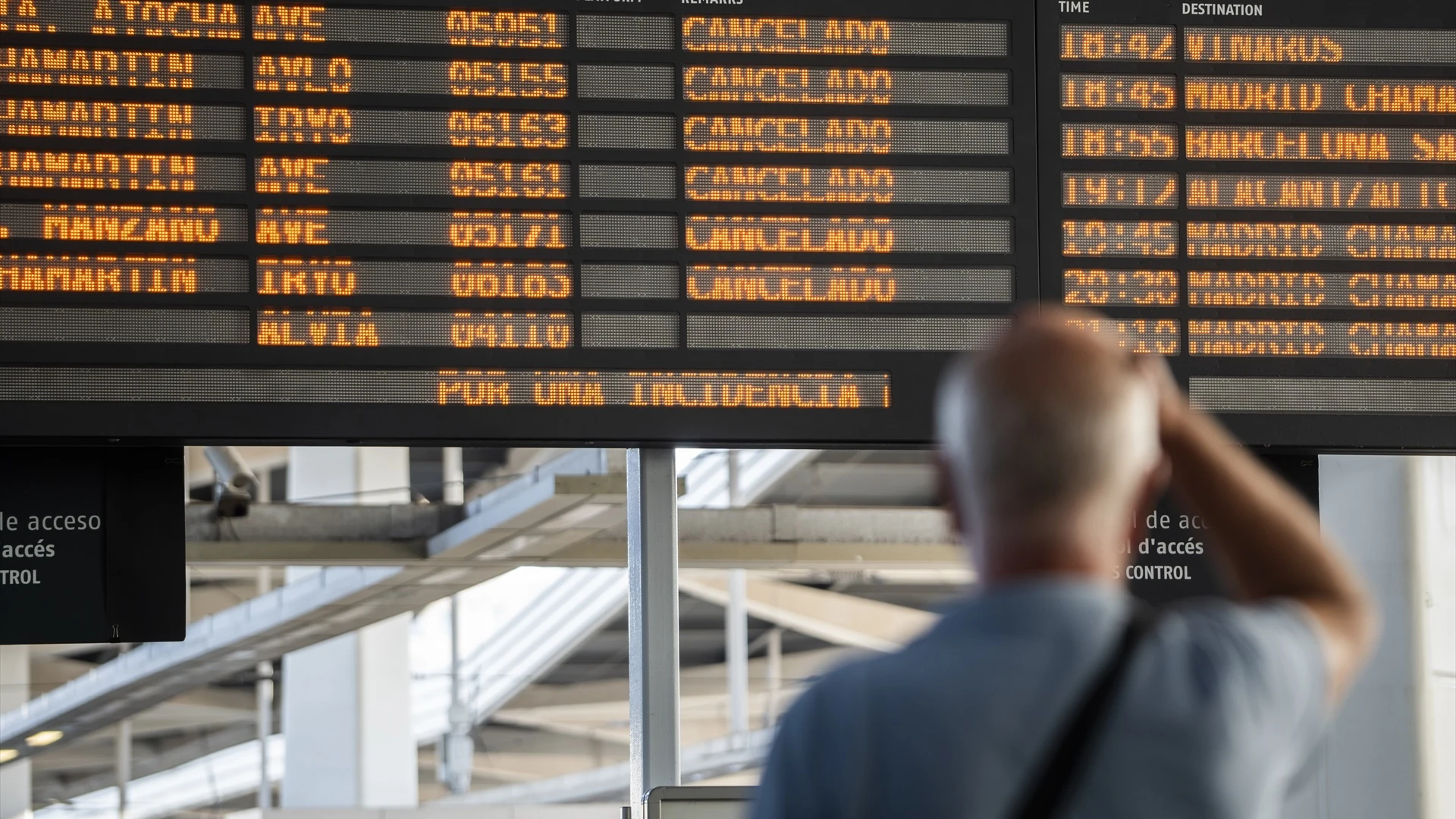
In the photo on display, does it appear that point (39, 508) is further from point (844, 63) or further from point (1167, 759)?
point (1167, 759)

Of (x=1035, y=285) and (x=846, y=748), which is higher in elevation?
(x=1035, y=285)

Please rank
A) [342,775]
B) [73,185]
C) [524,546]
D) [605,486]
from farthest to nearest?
[342,775], [524,546], [605,486], [73,185]

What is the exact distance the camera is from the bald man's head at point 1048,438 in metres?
1.50

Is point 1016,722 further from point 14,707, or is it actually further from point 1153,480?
point 14,707

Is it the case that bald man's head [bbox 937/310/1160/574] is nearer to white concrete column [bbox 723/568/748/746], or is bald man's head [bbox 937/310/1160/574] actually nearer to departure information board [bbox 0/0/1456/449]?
departure information board [bbox 0/0/1456/449]

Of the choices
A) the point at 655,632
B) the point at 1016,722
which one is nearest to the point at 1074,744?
the point at 1016,722

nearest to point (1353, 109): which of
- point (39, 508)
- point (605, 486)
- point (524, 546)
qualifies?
point (39, 508)

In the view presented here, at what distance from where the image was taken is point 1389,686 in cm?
823

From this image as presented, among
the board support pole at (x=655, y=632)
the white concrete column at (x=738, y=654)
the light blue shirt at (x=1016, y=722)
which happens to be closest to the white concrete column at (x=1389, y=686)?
the board support pole at (x=655, y=632)

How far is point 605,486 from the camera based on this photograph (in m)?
9.77

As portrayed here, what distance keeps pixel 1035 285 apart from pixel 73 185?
2764mm

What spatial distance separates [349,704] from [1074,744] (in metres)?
15.1

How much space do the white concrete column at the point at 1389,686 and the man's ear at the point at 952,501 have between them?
21.8 feet

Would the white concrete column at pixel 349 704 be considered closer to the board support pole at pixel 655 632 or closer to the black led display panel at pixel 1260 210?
the board support pole at pixel 655 632
